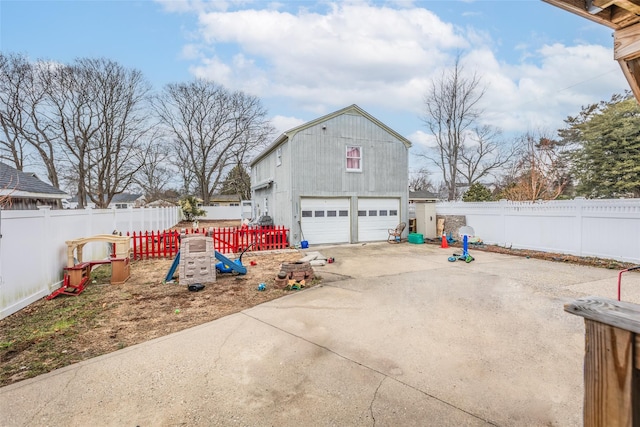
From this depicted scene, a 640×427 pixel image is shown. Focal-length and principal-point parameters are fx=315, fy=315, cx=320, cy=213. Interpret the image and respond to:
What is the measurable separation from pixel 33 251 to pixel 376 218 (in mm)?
11577

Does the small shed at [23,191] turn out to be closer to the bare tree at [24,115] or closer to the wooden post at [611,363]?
the bare tree at [24,115]

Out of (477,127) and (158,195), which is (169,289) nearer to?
(477,127)

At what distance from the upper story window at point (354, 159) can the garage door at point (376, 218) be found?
56.6 inches

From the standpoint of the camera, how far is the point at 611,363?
1.00 meters

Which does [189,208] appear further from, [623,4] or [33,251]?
[623,4]

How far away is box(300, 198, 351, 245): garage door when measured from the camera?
13008mm

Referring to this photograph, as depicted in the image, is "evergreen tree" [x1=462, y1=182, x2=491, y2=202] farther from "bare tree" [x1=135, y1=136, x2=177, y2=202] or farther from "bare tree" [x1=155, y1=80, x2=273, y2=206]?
"bare tree" [x1=135, y1=136, x2=177, y2=202]

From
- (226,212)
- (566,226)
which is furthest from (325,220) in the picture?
(226,212)

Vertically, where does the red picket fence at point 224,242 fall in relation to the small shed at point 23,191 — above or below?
below

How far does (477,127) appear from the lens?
2478 cm

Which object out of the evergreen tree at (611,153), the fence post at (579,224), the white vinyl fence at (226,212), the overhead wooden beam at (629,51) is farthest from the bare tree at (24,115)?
the evergreen tree at (611,153)

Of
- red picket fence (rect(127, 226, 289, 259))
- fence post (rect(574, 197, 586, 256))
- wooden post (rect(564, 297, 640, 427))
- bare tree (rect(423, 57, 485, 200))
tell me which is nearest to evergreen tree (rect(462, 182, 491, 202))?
bare tree (rect(423, 57, 485, 200))

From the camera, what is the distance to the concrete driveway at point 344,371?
262 cm

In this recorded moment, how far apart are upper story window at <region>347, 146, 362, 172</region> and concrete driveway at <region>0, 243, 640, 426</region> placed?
876 cm
